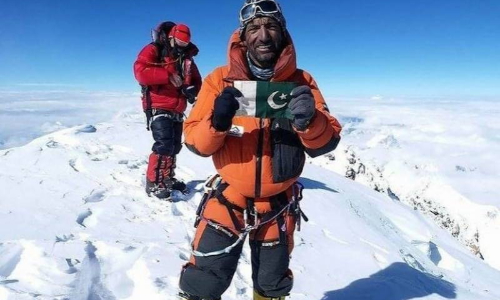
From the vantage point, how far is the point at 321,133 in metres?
2.85

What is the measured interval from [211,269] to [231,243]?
0.91 ft

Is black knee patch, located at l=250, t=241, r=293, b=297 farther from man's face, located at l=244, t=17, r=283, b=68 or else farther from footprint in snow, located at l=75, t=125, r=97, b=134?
footprint in snow, located at l=75, t=125, r=97, b=134

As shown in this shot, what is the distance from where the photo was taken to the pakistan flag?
2734 mm

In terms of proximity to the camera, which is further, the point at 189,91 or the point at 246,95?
the point at 189,91

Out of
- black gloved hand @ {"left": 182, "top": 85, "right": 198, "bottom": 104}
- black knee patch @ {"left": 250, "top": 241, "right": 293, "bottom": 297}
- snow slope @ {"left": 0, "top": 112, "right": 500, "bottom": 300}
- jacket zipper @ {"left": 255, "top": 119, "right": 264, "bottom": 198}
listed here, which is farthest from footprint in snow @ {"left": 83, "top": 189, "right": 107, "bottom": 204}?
jacket zipper @ {"left": 255, "top": 119, "right": 264, "bottom": 198}

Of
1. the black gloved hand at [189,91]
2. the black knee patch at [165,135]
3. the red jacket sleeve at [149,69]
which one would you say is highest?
the red jacket sleeve at [149,69]

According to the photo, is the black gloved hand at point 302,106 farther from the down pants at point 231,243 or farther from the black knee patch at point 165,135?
the black knee patch at point 165,135

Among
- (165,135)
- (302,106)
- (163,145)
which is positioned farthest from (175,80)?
(302,106)

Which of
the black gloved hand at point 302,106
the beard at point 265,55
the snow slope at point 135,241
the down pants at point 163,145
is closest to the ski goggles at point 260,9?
the beard at point 265,55

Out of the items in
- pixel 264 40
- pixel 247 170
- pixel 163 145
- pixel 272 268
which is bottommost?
pixel 272 268

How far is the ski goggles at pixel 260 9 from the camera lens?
Answer: 3005 millimetres

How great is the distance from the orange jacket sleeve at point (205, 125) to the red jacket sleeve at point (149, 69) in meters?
3.74

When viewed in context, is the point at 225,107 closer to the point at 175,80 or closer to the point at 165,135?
the point at 175,80

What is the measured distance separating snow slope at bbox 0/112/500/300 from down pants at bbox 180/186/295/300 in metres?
1.24
